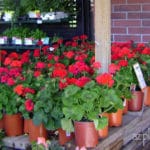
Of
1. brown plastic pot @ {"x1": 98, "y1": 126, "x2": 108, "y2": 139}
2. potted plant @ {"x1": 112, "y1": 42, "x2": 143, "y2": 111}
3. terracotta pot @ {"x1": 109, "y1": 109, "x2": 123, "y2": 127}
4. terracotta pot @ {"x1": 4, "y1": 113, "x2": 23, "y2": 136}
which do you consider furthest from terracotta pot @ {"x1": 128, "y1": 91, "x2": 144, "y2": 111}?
terracotta pot @ {"x1": 4, "y1": 113, "x2": 23, "y2": 136}

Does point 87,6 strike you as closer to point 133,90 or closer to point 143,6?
point 143,6

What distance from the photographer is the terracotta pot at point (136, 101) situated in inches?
105

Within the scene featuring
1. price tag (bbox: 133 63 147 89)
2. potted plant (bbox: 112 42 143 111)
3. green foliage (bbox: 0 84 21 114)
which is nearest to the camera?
green foliage (bbox: 0 84 21 114)

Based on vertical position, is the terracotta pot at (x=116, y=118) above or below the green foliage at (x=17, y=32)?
below

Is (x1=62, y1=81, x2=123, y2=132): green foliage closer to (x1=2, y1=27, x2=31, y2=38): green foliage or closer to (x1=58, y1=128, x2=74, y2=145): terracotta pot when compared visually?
(x1=58, y1=128, x2=74, y2=145): terracotta pot

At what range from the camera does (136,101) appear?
2.68 meters

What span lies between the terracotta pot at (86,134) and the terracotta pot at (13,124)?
410mm

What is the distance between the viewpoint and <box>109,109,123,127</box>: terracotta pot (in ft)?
7.70

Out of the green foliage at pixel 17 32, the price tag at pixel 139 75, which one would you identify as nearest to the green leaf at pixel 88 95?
the price tag at pixel 139 75

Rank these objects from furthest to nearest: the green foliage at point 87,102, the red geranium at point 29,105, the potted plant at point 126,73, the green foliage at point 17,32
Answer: the green foliage at point 17,32
the potted plant at point 126,73
the red geranium at point 29,105
the green foliage at point 87,102

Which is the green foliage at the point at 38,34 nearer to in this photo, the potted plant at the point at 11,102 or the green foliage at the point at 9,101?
the potted plant at the point at 11,102

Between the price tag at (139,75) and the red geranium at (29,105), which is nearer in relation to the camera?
the red geranium at (29,105)

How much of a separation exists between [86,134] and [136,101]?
2.38 ft

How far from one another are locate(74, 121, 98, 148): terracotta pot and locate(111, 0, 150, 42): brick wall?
6.58ft
